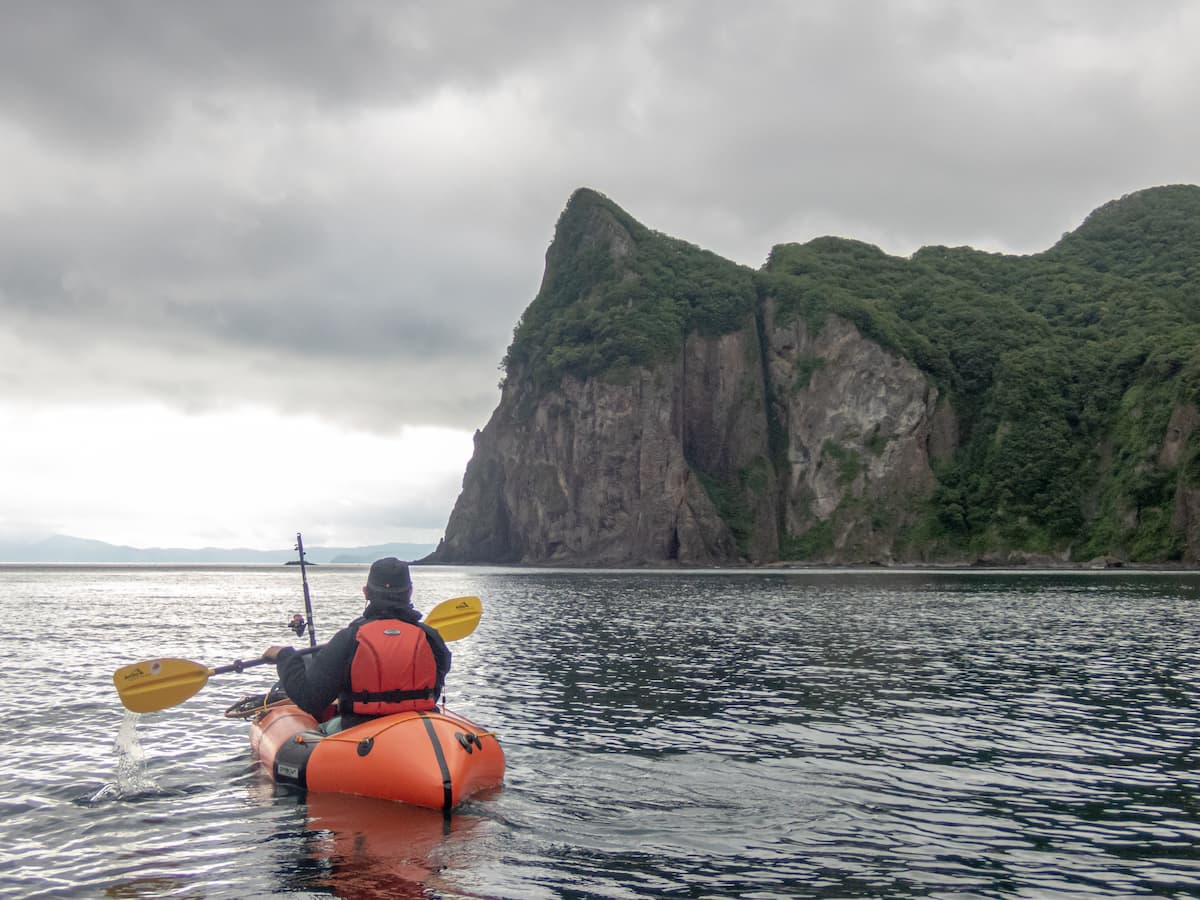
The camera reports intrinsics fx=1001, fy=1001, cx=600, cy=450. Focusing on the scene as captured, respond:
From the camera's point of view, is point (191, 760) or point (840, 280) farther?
point (840, 280)

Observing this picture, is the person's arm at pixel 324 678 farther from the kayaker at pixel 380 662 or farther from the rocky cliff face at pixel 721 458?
the rocky cliff face at pixel 721 458

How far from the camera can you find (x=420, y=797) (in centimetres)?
1283

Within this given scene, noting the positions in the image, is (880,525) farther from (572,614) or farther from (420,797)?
(420,797)

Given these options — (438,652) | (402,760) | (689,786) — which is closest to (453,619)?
(438,652)

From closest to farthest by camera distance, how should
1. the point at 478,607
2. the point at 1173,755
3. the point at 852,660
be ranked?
1. the point at 1173,755
2. the point at 478,607
3. the point at 852,660

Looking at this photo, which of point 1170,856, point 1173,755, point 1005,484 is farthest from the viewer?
point 1005,484

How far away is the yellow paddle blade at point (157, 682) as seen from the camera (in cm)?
1573

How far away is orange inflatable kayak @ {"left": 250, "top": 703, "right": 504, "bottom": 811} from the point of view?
12.8m

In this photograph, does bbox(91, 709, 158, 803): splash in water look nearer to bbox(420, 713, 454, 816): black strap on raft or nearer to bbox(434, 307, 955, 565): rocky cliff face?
bbox(420, 713, 454, 816): black strap on raft

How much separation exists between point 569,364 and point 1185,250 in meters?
110

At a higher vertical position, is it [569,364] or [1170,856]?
[569,364]

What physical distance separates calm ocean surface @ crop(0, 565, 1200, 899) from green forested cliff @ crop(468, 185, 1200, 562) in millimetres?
103704

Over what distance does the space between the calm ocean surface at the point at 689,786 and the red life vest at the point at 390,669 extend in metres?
1.35

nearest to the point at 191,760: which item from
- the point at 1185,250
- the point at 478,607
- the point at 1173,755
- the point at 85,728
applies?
the point at 85,728
